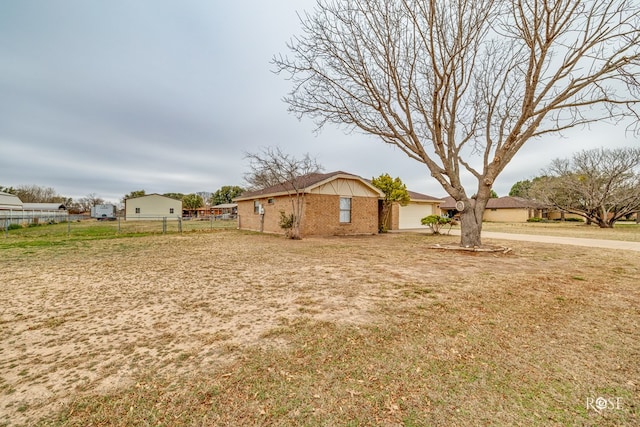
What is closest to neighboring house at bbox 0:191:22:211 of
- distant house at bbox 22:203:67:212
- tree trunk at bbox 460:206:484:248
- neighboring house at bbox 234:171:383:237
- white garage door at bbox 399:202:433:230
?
distant house at bbox 22:203:67:212

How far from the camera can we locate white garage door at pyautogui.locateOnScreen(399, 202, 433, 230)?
21.4 meters

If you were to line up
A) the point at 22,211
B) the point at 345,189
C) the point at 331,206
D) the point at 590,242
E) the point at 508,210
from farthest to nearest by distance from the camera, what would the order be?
1. the point at 508,210
2. the point at 22,211
3. the point at 345,189
4. the point at 331,206
5. the point at 590,242

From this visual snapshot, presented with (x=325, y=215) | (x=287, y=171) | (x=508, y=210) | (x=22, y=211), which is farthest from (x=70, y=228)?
(x=508, y=210)

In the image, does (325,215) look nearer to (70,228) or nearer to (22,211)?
(70,228)

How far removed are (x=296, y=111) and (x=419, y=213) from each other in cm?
1607

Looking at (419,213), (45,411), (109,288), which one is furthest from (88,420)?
(419,213)

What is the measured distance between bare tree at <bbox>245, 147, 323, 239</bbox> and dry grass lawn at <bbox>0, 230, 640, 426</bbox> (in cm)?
811

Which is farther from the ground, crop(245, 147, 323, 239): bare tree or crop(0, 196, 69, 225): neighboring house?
crop(245, 147, 323, 239): bare tree

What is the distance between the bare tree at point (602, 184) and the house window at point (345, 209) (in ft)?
73.5

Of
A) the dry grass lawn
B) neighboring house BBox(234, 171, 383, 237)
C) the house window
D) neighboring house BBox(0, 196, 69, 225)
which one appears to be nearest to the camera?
the dry grass lawn

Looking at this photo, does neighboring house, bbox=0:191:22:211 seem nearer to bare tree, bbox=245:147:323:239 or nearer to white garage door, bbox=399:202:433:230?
bare tree, bbox=245:147:323:239

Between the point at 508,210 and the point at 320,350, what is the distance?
1684 inches

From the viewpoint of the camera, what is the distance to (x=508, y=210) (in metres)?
36.7

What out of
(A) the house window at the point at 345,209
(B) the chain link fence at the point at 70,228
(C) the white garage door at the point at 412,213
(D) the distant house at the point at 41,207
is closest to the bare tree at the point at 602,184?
(C) the white garage door at the point at 412,213
